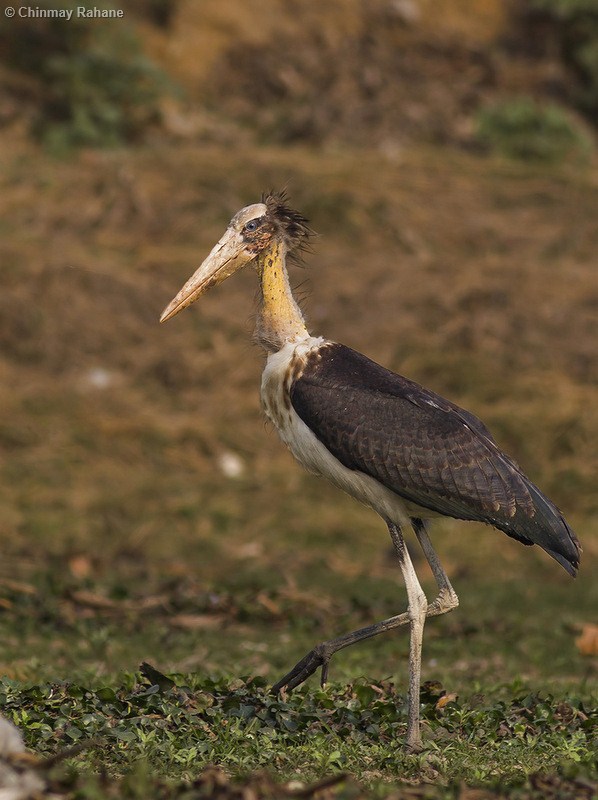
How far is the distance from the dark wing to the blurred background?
1087 mm

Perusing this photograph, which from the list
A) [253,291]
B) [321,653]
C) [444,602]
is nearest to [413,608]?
[444,602]

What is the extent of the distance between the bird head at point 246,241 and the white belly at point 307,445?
1.85 feet

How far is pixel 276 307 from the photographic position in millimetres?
7367

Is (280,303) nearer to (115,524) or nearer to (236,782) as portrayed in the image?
(236,782)

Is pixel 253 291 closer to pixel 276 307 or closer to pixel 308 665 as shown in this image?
pixel 276 307

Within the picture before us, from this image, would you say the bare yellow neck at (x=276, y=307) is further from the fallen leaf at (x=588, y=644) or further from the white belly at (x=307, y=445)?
the fallen leaf at (x=588, y=644)

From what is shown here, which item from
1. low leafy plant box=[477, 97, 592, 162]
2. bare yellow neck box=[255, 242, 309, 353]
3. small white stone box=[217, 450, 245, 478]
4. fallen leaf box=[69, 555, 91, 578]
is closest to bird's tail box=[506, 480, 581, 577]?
bare yellow neck box=[255, 242, 309, 353]

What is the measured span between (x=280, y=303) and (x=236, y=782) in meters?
2.86

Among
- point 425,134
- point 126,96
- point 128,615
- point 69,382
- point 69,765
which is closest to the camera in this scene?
point 69,765

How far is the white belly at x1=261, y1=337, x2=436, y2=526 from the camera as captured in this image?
7.00 meters

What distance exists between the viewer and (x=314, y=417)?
6945mm

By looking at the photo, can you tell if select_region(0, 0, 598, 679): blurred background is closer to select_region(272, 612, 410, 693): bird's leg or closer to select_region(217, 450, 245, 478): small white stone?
select_region(217, 450, 245, 478): small white stone

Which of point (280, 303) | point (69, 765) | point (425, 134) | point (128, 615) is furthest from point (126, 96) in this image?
point (69, 765)

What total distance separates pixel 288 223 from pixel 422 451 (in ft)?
4.88
